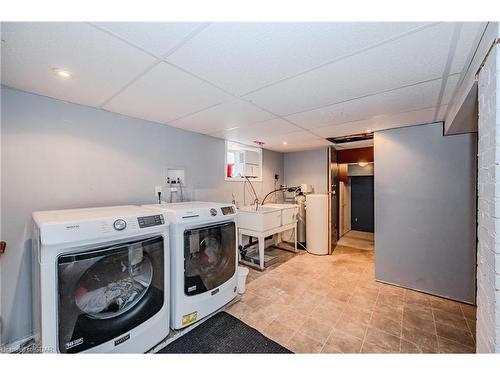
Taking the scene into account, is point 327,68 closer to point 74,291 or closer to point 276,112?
point 276,112

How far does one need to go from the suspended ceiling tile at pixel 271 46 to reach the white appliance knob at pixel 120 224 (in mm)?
1039

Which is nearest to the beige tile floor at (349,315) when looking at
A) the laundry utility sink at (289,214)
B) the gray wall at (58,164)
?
the laundry utility sink at (289,214)

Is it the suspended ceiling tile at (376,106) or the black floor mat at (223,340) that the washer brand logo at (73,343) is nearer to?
the black floor mat at (223,340)

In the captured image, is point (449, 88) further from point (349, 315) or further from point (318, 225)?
point (318, 225)

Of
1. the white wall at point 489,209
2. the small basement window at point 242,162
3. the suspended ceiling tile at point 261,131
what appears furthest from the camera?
the small basement window at point 242,162

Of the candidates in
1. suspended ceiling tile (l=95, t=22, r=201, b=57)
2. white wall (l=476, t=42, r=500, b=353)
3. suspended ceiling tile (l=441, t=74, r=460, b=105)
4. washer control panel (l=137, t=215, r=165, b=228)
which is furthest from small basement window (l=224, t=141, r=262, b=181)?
white wall (l=476, t=42, r=500, b=353)

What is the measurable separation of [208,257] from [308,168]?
10.2 ft

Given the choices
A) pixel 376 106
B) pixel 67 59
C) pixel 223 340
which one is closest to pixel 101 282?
pixel 223 340

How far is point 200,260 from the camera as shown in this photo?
184 centimetres

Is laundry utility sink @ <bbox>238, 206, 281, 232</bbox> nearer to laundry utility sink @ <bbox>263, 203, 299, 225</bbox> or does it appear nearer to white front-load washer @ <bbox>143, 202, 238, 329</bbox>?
laundry utility sink @ <bbox>263, 203, 299, 225</bbox>

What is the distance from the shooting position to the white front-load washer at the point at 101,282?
3.59ft

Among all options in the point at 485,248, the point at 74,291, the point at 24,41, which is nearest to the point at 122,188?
the point at 74,291

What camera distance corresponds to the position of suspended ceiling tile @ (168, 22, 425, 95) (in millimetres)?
919

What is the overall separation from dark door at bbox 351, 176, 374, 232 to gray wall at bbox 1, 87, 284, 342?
509 cm
